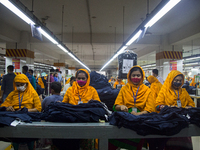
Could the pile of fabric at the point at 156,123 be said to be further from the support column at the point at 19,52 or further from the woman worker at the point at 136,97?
the support column at the point at 19,52

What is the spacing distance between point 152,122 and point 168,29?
7.95 metres

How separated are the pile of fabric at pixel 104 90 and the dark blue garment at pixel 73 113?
5.06ft

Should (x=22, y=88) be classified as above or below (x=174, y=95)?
above

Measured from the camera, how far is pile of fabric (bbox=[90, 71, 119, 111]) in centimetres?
297

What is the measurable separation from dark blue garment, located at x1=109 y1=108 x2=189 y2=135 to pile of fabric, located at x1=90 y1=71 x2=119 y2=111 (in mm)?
1735

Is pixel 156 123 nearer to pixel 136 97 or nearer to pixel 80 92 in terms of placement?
pixel 136 97

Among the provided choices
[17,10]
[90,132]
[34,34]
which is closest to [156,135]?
[90,132]

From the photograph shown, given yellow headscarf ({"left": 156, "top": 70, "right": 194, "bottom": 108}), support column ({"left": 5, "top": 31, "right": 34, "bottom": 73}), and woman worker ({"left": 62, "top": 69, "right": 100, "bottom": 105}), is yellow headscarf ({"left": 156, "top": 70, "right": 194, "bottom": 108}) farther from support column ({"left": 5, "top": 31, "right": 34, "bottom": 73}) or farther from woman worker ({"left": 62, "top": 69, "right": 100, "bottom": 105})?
support column ({"left": 5, "top": 31, "right": 34, "bottom": 73})

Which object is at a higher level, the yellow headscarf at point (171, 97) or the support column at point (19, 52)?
the support column at point (19, 52)

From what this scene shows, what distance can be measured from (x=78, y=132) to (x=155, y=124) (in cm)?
66

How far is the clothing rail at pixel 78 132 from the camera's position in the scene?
1.22 m

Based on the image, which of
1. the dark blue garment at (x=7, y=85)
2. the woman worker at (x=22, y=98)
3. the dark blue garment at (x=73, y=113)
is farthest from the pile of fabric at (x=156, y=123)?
the dark blue garment at (x=7, y=85)

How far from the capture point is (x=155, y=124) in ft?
3.87

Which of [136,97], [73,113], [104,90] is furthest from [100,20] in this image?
[73,113]
